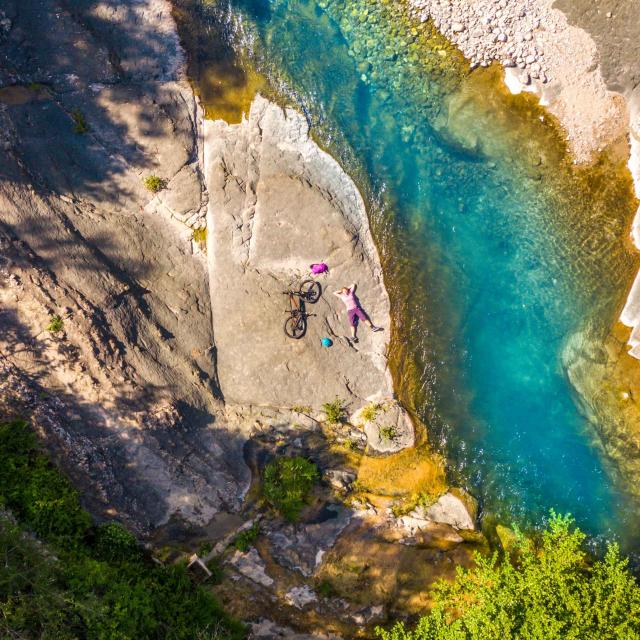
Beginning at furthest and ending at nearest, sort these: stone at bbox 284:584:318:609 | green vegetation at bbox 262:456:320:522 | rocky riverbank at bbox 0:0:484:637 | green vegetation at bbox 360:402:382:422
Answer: green vegetation at bbox 360:402:382:422 < green vegetation at bbox 262:456:320:522 < stone at bbox 284:584:318:609 < rocky riverbank at bbox 0:0:484:637

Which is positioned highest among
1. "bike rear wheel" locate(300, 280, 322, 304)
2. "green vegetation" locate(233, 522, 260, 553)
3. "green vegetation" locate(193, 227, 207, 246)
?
"bike rear wheel" locate(300, 280, 322, 304)

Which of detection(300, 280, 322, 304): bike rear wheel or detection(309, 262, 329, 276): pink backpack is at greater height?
detection(309, 262, 329, 276): pink backpack

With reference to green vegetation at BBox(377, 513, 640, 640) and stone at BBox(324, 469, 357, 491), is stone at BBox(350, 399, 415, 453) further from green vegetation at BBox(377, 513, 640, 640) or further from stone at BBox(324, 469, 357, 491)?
green vegetation at BBox(377, 513, 640, 640)

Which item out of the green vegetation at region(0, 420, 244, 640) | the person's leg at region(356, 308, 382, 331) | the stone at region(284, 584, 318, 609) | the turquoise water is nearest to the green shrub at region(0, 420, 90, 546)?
the green vegetation at region(0, 420, 244, 640)

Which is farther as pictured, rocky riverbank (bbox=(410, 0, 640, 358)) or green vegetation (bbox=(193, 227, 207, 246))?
rocky riverbank (bbox=(410, 0, 640, 358))

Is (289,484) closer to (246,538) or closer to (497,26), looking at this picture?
(246,538)

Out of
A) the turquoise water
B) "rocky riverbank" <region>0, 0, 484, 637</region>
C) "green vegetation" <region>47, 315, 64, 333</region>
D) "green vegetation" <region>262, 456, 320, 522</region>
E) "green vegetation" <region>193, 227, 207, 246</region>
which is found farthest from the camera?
the turquoise water
